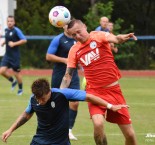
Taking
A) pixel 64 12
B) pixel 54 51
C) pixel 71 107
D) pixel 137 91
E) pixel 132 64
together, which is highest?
pixel 64 12

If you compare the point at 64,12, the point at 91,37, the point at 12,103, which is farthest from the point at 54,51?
the point at 12,103

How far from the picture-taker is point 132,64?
28.1 metres

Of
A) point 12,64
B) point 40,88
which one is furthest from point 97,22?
point 40,88

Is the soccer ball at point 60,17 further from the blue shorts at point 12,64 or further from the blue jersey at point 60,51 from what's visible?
the blue shorts at point 12,64

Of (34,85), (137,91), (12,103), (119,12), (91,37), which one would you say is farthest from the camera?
(119,12)

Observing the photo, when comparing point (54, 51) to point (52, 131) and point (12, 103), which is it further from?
point (12, 103)

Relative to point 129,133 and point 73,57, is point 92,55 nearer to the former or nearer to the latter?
point 73,57

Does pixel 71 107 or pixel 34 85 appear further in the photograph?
pixel 71 107

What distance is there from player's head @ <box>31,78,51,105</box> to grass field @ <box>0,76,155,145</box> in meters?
3.12

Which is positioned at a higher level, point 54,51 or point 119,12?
point 54,51

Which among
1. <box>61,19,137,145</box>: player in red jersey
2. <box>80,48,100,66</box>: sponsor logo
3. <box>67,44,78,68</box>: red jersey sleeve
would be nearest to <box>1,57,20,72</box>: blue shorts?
<box>67,44,78,68</box>: red jersey sleeve

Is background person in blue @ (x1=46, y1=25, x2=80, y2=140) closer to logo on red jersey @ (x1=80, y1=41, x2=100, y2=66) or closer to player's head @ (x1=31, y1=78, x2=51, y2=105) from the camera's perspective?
logo on red jersey @ (x1=80, y1=41, x2=100, y2=66)

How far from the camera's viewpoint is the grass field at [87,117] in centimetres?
1045

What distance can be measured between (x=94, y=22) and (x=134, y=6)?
5.05 meters
